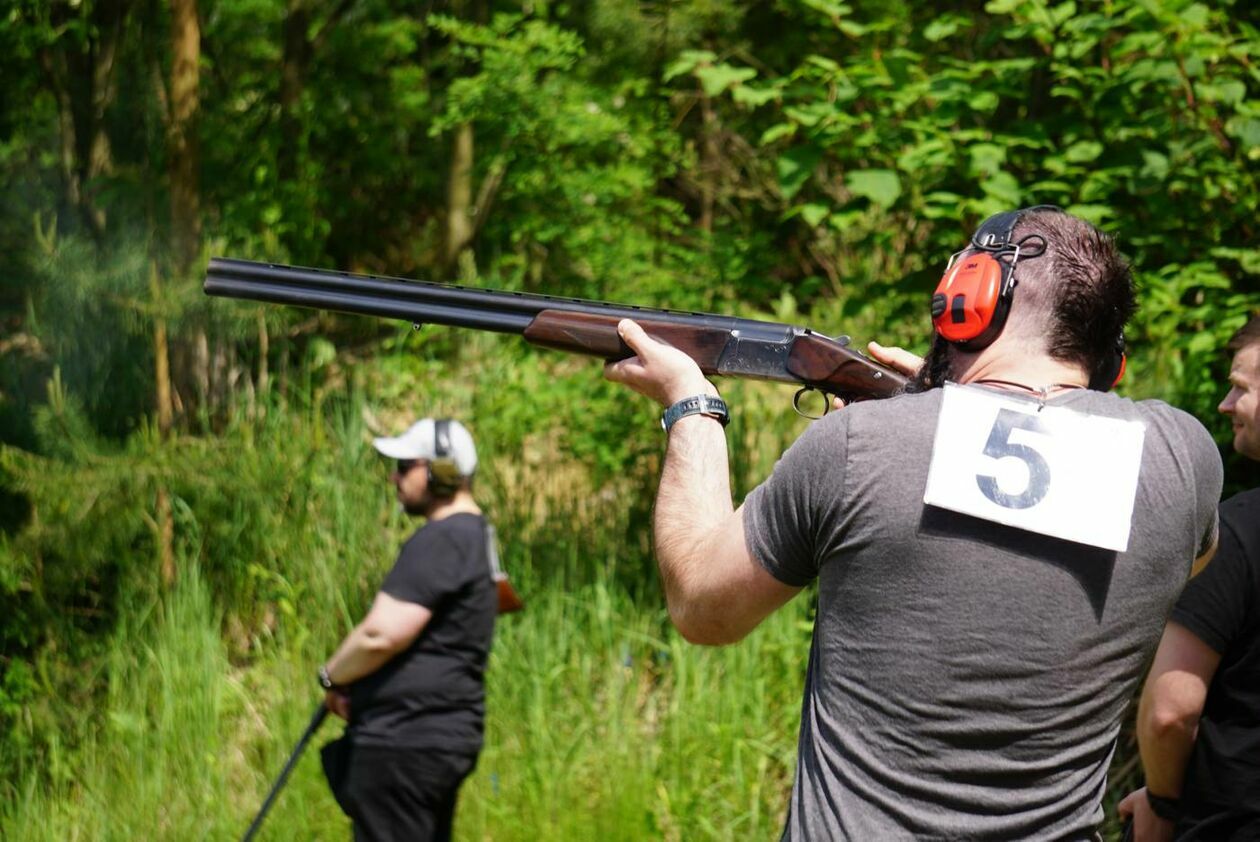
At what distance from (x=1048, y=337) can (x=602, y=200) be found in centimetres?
563

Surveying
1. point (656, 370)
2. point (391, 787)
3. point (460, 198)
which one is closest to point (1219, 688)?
point (656, 370)

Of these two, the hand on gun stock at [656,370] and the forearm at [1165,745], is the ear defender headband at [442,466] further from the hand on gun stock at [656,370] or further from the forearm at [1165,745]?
the forearm at [1165,745]

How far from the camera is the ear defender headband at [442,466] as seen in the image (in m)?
4.37

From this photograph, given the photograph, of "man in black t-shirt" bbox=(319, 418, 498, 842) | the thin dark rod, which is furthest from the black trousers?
the thin dark rod

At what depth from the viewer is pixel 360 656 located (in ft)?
13.8

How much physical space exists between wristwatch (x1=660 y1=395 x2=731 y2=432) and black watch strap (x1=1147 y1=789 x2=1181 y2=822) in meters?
1.31

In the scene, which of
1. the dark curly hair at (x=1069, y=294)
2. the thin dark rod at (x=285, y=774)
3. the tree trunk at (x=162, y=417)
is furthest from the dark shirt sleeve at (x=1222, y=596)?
the tree trunk at (x=162, y=417)

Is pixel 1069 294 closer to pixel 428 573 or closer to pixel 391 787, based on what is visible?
pixel 428 573

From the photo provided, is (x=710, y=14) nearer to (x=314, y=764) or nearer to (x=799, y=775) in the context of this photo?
(x=314, y=764)

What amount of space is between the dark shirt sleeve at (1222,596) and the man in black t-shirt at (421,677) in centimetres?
236

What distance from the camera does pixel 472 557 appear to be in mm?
4301

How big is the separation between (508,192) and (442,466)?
4.21 metres

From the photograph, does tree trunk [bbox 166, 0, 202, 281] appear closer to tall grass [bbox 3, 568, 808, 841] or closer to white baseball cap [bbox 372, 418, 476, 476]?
tall grass [bbox 3, 568, 808, 841]

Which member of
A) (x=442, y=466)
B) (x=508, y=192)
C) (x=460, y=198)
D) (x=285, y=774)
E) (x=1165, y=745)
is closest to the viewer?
(x=1165, y=745)
